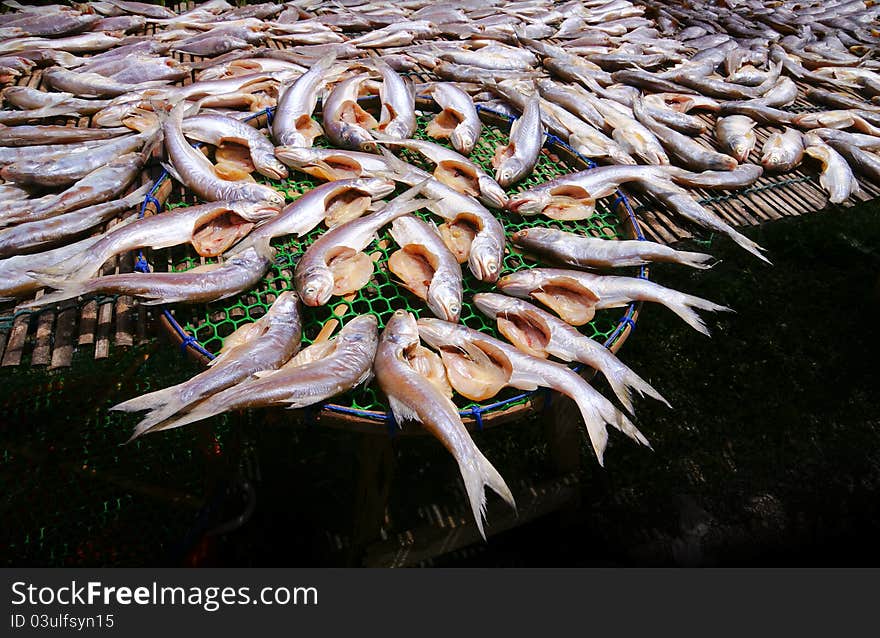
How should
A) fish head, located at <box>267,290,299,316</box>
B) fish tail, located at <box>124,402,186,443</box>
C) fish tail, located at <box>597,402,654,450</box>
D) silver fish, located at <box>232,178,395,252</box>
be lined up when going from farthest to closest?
silver fish, located at <box>232,178,395,252</box>, fish head, located at <box>267,290,299,316</box>, fish tail, located at <box>597,402,654,450</box>, fish tail, located at <box>124,402,186,443</box>

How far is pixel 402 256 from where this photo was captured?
2613 mm

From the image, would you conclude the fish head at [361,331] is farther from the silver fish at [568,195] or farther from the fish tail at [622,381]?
the silver fish at [568,195]

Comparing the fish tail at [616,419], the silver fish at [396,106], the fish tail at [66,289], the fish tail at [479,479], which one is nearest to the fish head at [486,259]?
the fish tail at [616,419]

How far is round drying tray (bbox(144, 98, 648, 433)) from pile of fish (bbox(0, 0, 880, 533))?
0.06m

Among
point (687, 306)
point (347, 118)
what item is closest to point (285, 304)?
point (347, 118)

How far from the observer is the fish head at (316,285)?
232 cm

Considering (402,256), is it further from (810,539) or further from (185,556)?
(810,539)

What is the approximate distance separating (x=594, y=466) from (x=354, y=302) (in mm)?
2486

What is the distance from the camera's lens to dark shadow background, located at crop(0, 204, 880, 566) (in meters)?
2.71

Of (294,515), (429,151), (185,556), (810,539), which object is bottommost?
(810,539)

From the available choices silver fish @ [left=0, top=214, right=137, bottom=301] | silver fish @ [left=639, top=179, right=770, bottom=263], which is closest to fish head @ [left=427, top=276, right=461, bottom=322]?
silver fish @ [left=0, top=214, right=137, bottom=301]

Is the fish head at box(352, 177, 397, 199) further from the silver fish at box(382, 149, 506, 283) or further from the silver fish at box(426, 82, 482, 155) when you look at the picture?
the silver fish at box(426, 82, 482, 155)

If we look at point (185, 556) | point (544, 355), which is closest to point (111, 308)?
point (185, 556)

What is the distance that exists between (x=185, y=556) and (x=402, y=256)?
1691 millimetres
